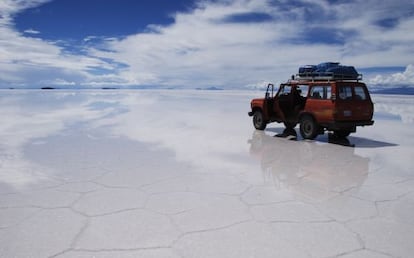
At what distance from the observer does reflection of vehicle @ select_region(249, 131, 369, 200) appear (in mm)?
5941

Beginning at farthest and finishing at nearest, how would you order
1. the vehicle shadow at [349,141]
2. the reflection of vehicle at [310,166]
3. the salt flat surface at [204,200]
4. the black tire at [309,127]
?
the black tire at [309,127] < the vehicle shadow at [349,141] < the reflection of vehicle at [310,166] < the salt flat surface at [204,200]

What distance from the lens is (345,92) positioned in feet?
33.8

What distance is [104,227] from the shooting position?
13.5ft

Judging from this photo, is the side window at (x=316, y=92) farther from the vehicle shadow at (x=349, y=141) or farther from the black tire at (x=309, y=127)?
the vehicle shadow at (x=349, y=141)

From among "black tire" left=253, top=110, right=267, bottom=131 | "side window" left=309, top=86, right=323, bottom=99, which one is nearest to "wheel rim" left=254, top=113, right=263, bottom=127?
"black tire" left=253, top=110, right=267, bottom=131

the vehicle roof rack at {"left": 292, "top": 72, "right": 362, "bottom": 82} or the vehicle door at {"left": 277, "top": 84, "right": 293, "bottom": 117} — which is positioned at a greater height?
the vehicle roof rack at {"left": 292, "top": 72, "right": 362, "bottom": 82}

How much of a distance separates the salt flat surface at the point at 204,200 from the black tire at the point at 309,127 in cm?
93

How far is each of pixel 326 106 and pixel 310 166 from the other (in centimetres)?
351

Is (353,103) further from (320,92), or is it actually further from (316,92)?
(316,92)

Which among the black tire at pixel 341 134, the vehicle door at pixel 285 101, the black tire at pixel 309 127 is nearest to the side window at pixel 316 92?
the black tire at pixel 309 127

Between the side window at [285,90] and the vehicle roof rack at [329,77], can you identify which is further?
the side window at [285,90]

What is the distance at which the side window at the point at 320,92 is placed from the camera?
34.5ft

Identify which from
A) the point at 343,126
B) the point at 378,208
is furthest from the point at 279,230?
the point at 343,126

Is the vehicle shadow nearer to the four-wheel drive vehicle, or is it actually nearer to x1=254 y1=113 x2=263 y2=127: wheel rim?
the four-wheel drive vehicle
